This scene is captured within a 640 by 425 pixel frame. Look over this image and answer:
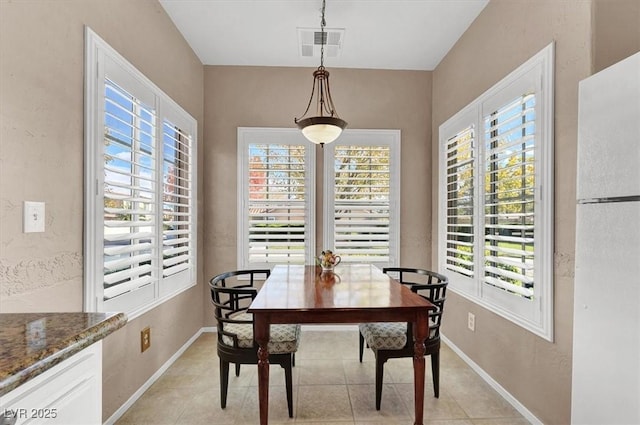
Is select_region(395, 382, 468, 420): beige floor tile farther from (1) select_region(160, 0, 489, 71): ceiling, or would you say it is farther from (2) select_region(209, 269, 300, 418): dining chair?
(1) select_region(160, 0, 489, 71): ceiling

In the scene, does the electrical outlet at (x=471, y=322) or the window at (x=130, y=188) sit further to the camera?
the electrical outlet at (x=471, y=322)

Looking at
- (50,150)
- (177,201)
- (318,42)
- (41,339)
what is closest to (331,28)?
(318,42)

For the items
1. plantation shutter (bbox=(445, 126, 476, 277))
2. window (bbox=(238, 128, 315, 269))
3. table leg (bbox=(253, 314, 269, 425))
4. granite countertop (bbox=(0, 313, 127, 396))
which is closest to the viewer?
granite countertop (bbox=(0, 313, 127, 396))

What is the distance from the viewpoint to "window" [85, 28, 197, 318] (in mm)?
1780

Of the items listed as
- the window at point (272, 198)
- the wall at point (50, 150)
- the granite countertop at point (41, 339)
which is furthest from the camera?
the window at point (272, 198)

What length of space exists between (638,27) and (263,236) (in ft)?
10.2

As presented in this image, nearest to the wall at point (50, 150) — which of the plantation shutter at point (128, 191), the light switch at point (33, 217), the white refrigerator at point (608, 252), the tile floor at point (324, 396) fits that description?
the light switch at point (33, 217)

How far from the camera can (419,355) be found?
1.83 meters

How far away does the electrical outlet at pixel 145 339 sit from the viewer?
2.31 metres

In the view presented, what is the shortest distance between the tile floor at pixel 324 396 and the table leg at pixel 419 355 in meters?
0.27

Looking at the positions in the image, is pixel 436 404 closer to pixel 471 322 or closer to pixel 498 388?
pixel 498 388

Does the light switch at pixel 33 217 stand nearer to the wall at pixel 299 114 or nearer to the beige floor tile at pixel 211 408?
the beige floor tile at pixel 211 408

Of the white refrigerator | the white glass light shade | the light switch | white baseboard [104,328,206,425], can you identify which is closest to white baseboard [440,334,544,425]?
the white refrigerator

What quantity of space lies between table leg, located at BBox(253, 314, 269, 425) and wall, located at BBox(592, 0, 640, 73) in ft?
6.81
